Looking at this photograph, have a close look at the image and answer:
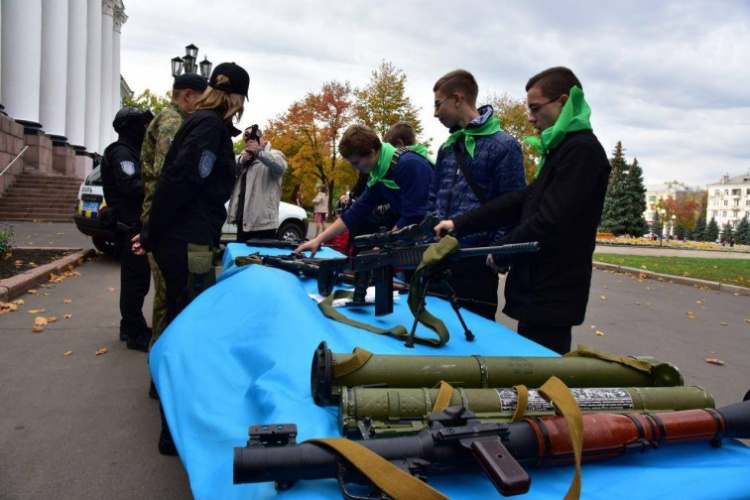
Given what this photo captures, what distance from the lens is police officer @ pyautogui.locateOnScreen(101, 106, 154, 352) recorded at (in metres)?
4.86

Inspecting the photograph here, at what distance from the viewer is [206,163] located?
3.13 metres

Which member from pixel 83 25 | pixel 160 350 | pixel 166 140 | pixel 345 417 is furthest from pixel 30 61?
pixel 345 417

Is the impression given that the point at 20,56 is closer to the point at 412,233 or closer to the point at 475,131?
the point at 475,131

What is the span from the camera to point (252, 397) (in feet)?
5.44

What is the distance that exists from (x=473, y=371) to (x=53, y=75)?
27.8m

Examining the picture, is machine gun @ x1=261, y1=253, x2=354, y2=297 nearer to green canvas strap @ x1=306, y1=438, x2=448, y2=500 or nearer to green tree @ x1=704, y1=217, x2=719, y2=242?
green canvas strap @ x1=306, y1=438, x2=448, y2=500

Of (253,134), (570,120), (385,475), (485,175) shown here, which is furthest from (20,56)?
(385,475)

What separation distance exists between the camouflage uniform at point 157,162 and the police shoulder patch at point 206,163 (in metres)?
0.55

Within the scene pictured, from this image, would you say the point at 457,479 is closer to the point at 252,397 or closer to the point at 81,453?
the point at 252,397

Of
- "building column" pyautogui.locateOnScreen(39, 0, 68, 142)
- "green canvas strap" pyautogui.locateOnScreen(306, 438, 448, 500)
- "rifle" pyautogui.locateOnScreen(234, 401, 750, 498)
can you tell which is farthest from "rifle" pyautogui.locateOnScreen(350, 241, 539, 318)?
"building column" pyautogui.locateOnScreen(39, 0, 68, 142)

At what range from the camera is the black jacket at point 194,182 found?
310 cm

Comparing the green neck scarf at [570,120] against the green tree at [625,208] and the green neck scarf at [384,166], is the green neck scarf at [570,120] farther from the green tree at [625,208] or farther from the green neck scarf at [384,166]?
the green tree at [625,208]

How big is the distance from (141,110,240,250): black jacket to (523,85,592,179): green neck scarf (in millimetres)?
1812

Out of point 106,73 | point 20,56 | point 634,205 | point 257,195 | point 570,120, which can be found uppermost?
point 106,73
